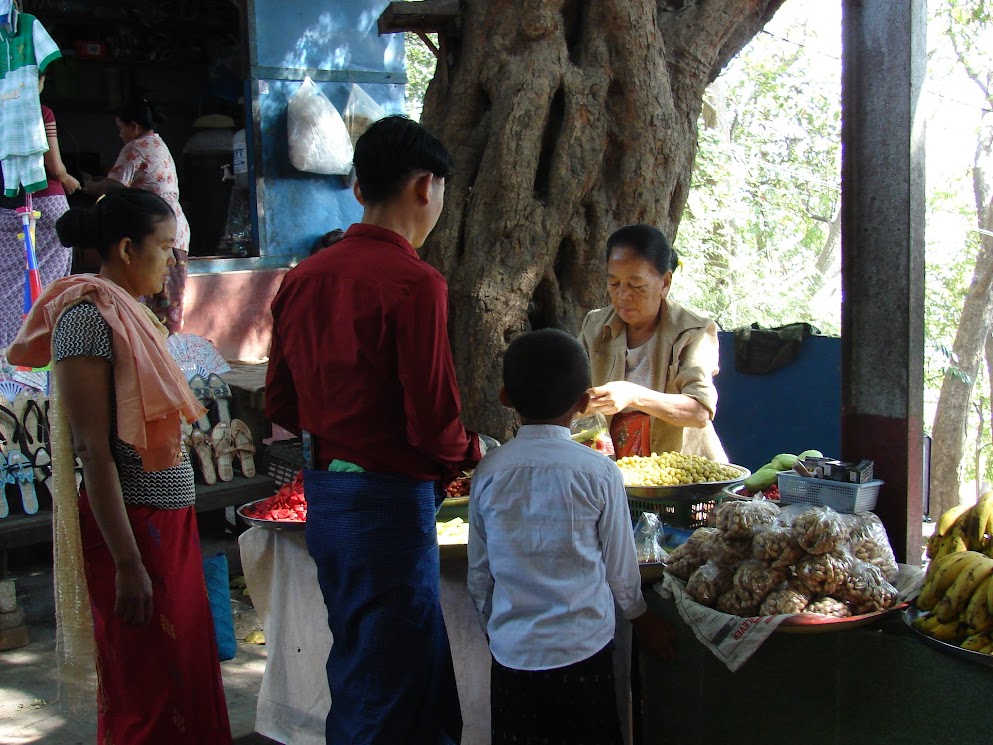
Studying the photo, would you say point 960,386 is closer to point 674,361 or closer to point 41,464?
point 674,361

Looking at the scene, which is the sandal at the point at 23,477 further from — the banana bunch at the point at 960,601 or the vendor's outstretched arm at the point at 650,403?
the banana bunch at the point at 960,601

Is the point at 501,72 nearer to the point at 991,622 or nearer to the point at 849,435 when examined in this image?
the point at 849,435

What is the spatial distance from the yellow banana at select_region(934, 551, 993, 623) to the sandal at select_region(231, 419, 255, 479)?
4528 millimetres

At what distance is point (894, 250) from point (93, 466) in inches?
92.9

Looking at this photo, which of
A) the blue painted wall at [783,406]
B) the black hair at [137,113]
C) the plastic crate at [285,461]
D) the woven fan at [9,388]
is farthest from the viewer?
the blue painted wall at [783,406]

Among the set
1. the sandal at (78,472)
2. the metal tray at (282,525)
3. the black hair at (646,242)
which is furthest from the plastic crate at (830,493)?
the sandal at (78,472)

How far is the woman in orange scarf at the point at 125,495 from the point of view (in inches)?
102

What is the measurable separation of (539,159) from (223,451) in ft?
8.56

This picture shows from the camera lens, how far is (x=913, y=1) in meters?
2.77

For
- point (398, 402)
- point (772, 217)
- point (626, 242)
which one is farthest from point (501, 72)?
point (772, 217)

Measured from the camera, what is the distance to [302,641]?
10.6ft

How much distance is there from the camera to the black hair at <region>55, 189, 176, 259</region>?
8.97ft

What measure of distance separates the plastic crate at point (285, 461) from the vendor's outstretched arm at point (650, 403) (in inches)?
80.0

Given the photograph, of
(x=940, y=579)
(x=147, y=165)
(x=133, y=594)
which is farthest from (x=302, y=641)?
(x=147, y=165)
